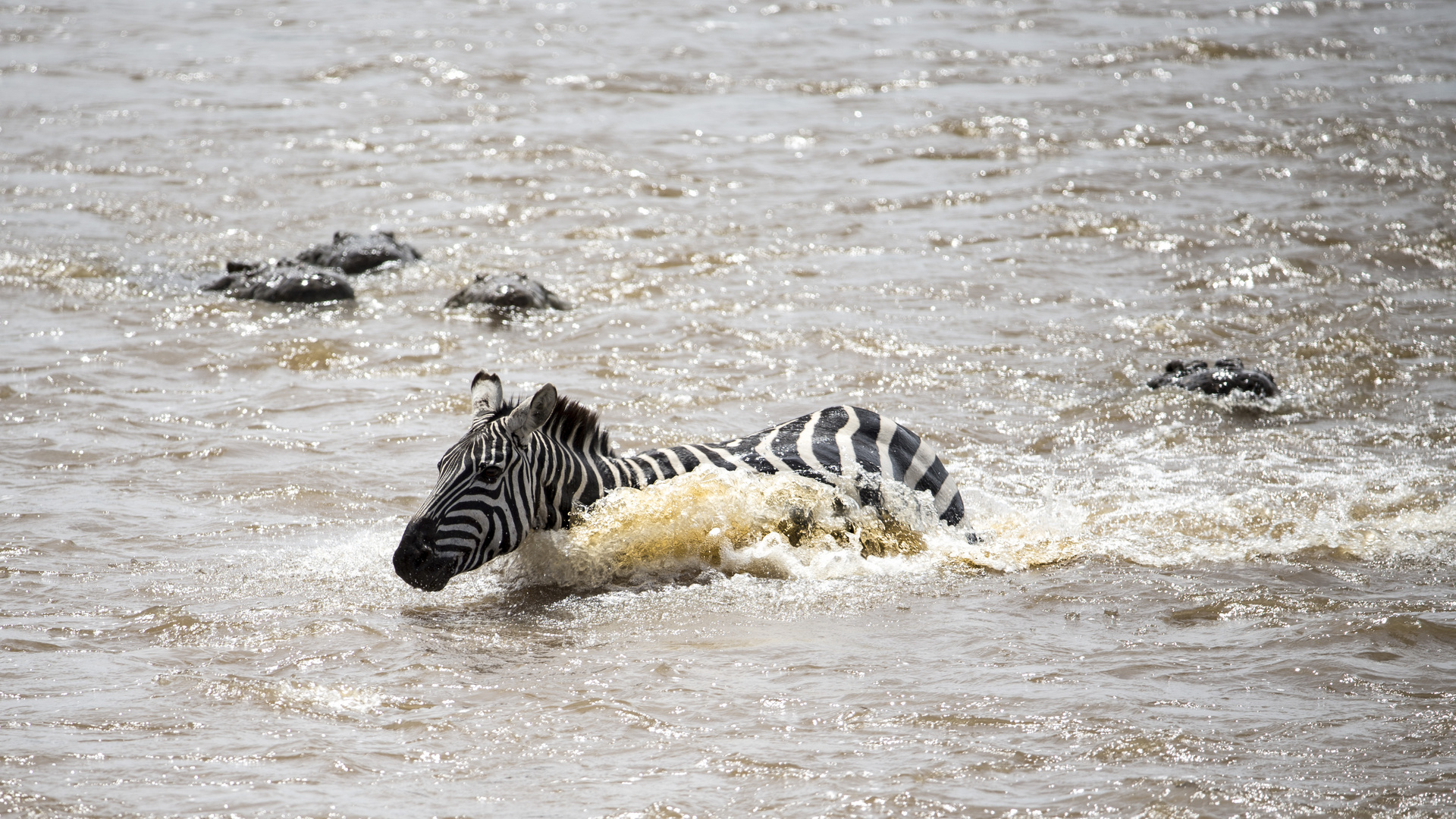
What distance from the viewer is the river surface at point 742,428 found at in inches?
192

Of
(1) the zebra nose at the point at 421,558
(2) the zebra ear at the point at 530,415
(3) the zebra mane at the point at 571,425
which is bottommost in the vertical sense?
(1) the zebra nose at the point at 421,558

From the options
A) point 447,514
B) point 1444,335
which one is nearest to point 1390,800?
point 447,514

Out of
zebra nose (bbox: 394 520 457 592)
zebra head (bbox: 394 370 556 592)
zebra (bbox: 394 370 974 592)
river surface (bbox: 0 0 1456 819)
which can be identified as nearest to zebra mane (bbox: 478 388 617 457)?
zebra (bbox: 394 370 974 592)

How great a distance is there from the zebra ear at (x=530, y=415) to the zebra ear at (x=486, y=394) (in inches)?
9.4

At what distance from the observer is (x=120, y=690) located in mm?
5344

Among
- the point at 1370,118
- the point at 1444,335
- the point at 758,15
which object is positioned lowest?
the point at 1444,335

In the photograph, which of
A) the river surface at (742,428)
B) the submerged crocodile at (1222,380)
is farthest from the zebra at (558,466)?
the submerged crocodile at (1222,380)

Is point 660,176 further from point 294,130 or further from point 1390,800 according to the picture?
point 1390,800

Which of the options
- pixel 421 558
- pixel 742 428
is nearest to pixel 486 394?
pixel 421 558

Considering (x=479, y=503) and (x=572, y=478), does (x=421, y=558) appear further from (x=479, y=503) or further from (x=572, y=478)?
(x=572, y=478)

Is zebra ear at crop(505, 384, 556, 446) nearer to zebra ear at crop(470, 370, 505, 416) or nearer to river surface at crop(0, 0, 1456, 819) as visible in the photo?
zebra ear at crop(470, 370, 505, 416)

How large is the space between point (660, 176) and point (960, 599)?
12063mm

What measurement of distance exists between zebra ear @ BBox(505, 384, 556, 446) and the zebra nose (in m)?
0.56

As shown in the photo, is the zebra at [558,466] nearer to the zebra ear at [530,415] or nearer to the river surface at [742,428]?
the zebra ear at [530,415]
